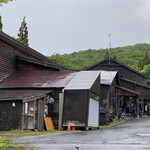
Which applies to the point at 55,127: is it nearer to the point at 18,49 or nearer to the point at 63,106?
the point at 63,106

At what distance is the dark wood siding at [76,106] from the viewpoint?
2233cm

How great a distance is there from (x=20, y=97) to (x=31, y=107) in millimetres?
1588

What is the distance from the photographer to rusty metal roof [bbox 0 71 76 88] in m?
24.4

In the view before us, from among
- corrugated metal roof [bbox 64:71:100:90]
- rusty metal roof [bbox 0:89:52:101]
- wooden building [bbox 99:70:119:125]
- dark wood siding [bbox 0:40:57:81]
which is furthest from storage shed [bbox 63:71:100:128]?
wooden building [bbox 99:70:119:125]

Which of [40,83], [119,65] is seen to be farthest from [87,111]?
[119,65]

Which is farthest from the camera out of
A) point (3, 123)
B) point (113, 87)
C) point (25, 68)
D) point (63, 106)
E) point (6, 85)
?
point (113, 87)

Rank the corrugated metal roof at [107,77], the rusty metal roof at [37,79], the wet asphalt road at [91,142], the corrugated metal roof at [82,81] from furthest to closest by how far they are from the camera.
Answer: the corrugated metal roof at [107,77] < the rusty metal roof at [37,79] < the corrugated metal roof at [82,81] < the wet asphalt road at [91,142]

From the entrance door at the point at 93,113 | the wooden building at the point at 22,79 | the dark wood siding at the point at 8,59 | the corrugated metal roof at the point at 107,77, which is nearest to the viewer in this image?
the wooden building at the point at 22,79

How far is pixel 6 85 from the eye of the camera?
968 inches

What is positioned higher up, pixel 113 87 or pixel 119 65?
pixel 119 65

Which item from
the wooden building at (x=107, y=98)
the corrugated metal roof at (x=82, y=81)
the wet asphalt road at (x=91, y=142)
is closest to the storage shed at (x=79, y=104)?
the corrugated metal roof at (x=82, y=81)

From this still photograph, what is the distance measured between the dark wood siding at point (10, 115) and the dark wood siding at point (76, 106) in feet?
13.2

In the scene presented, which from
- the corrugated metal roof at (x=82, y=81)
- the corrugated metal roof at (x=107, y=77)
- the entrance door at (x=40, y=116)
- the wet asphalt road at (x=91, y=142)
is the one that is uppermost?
the corrugated metal roof at (x=107, y=77)

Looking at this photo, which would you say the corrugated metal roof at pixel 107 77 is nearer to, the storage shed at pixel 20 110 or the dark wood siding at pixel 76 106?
the dark wood siding at pixel 76 106
